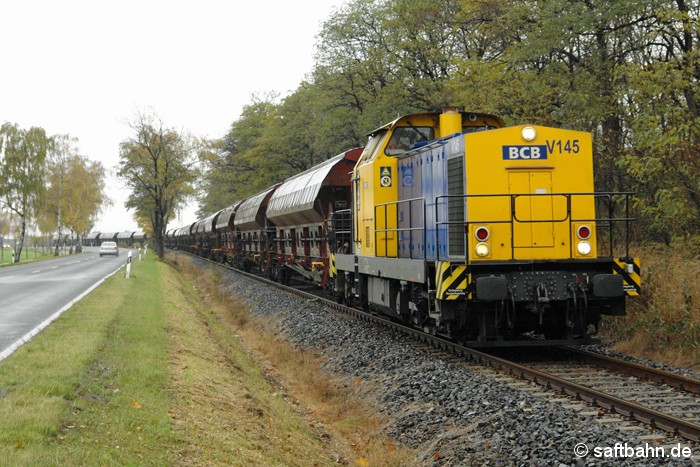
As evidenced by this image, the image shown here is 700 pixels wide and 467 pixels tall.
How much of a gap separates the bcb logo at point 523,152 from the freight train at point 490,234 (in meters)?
0.01

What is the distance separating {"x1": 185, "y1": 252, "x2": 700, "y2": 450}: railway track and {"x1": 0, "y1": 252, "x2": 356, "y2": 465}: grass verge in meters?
2.56

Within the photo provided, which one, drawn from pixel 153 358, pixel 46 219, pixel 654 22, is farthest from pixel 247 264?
pixel 46 219

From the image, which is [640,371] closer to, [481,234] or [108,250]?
[481,234]

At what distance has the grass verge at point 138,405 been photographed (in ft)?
18.0

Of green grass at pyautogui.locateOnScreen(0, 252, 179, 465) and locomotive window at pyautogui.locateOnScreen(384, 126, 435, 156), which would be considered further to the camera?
locomotive window at pyautogui.locateOnScreen(384, 126, 435, 156)

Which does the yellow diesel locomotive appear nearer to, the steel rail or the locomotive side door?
the locomotive side door

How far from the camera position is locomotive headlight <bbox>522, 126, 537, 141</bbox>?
9.73 metres

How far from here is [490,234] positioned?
966 cm

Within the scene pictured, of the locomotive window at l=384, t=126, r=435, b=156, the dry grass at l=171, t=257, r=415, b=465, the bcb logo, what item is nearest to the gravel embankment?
the dry grass at l=171, t=257, r=415, b=465

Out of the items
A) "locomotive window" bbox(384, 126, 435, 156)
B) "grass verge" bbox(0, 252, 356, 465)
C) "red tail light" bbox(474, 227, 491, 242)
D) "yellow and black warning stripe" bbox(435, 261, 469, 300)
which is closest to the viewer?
"grass verge" bbox(0, 252, 356, 465)

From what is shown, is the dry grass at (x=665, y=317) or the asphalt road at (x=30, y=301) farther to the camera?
the asphalt road at (x=30, y=301)

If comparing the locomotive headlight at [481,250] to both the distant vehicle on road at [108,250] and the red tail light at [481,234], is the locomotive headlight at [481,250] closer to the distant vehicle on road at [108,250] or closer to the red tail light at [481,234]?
the red tail light at [481,234]

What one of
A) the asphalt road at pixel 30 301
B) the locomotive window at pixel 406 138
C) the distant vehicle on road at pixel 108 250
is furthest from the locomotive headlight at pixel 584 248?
the distant vehicle on road at pixel 108 250

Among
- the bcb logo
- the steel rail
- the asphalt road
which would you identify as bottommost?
the steel rail
